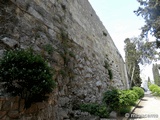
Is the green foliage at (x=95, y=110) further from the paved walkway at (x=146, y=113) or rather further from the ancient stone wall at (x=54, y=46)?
the paved walkway at (x=146, y=113)

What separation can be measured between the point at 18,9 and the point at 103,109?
3.43 meters

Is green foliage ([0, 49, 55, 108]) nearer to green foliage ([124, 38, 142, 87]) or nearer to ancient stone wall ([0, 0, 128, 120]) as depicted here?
ancient stone wall ([0, 0, 128, 120])

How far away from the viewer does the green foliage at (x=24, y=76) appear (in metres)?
2.39

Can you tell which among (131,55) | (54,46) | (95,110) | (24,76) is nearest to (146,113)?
(95,110)

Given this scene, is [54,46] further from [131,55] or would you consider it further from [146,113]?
[131,55]

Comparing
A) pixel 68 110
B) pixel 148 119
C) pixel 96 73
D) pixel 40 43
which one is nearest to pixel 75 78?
pixel 68 110

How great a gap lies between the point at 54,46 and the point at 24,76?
Result: 2.03 m

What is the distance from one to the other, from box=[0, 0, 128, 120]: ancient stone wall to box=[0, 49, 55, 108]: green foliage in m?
0.25

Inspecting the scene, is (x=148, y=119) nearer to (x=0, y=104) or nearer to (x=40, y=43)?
(x=40, y=43)

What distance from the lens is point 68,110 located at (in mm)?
4145

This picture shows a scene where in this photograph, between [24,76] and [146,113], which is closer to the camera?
[24,76]

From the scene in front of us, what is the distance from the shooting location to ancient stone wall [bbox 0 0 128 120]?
9.75ft

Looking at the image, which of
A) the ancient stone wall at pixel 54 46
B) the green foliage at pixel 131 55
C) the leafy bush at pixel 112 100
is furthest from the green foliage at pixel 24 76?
the green foliage at pixel 131 55

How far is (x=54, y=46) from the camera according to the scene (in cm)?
432
